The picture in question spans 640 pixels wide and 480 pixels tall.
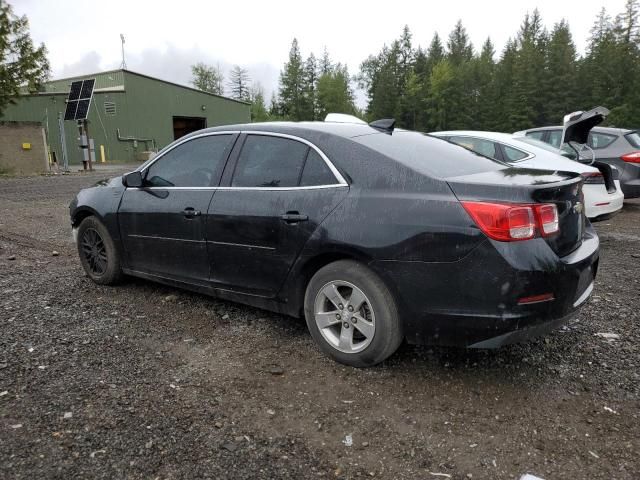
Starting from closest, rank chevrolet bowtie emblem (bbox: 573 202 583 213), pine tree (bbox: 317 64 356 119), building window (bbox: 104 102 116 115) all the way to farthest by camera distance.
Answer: chevrolet bowtie emblem (bbox: 573 202 583 213) → building window (bbox: 104 102 116 115) → pine tree (bbox: 317 64 356 119)

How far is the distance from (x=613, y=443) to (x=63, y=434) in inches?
108

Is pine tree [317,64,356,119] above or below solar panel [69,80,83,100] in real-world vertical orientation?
above

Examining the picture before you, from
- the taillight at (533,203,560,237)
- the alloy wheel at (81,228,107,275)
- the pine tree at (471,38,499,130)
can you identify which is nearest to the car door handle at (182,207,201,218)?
the alloy wheel at (81,228,107,275)

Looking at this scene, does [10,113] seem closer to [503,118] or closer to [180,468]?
→ [180,468]

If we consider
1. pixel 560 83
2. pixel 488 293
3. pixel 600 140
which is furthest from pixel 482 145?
pixel 560 83

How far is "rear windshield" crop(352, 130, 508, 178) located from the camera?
3.06 meters

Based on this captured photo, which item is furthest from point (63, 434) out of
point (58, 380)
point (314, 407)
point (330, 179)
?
point (330, 179)

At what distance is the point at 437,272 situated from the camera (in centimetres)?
272

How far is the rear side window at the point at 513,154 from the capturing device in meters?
6.78

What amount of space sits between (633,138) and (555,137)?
52.4 inches

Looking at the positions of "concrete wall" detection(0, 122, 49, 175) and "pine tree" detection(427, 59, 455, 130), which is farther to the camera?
"pine tree" detection(427, 59, 455, 130)

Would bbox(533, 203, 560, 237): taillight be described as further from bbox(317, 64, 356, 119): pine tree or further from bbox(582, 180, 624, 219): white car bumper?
bbox(317, 64, 356, 119): pine tree

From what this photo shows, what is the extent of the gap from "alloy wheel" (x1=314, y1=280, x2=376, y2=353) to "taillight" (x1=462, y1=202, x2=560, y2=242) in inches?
32.3

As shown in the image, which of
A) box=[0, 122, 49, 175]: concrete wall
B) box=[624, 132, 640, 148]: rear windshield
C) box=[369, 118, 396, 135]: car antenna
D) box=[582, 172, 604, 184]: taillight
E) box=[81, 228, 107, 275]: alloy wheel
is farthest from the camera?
box=[0, 122, 49, 175]: concrete wall
